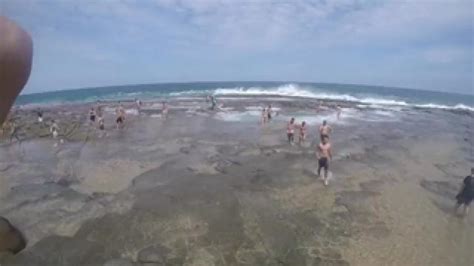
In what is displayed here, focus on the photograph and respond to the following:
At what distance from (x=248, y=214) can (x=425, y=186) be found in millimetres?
7475

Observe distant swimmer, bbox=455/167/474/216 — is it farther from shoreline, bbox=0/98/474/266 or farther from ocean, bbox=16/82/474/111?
ocean, bbox=16/82/474/111

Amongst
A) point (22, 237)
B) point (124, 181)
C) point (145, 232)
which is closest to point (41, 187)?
point (124, 181)

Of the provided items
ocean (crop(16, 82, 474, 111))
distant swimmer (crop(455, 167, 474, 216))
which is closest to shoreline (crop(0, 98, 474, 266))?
distant swimmer (crop(455, 167, 474, 216))

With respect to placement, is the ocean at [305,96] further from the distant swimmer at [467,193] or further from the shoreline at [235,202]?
the distant swimmer at [467,193]

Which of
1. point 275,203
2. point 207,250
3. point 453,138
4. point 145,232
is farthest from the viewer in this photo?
point 453,138

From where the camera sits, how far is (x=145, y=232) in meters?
10.3

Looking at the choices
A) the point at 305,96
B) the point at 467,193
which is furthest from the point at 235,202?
the point at 305,96

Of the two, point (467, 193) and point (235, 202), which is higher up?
point (467, 193)

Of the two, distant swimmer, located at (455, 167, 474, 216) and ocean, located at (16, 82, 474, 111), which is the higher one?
distant swimmer, located at (455, 167, 474, 216)

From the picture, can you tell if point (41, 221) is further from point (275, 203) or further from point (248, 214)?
point (275, 203)

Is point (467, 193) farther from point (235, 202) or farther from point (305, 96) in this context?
point (305, 96)

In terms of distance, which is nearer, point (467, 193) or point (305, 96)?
point (467, 193)

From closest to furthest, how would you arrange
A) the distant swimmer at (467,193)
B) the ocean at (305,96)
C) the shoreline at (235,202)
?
the shoreline at (235,202), the distant swimmer at (467,193), the ocean at (305,96)

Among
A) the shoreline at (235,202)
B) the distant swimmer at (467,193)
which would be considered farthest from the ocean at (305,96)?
the distant swimmer at (467,193)
